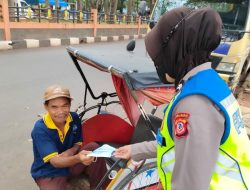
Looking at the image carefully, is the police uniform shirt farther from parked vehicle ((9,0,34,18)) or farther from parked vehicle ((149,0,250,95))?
parked vehicle ((9,0,34,18))

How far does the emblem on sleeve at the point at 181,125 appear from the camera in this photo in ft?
3.32

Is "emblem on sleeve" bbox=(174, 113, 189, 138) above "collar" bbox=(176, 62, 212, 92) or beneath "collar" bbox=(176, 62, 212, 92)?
beneath

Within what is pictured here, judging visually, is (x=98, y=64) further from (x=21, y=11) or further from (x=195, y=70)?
(x=21, y=11)

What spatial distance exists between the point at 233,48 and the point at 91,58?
3.47 meters

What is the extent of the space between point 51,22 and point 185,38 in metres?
13.8

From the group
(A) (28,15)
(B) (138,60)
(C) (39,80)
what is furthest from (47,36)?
(B) (138,60)

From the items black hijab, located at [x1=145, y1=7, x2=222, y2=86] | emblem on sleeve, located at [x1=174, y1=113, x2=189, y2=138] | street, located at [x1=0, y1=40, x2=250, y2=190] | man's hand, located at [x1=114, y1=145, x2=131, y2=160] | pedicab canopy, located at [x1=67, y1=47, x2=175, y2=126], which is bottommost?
street, located at [x1=0, y1=40, x2=250, y2=190]

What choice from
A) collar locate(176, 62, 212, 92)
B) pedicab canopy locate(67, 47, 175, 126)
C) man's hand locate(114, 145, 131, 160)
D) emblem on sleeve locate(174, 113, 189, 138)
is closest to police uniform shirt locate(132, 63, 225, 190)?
emblem on sleeve locate(174, 113, 189, 138)

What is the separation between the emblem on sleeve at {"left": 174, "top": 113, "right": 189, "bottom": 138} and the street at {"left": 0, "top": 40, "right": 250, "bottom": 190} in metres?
1.23

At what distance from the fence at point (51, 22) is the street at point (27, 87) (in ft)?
6.20

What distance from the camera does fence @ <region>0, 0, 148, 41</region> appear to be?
11445 millimetres

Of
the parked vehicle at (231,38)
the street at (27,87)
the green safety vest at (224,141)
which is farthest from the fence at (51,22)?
the green safety vest at (224,141)

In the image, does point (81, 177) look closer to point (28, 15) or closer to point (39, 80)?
point (39, 80)

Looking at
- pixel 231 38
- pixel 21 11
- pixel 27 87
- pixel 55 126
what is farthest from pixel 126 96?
pixel 21 11
